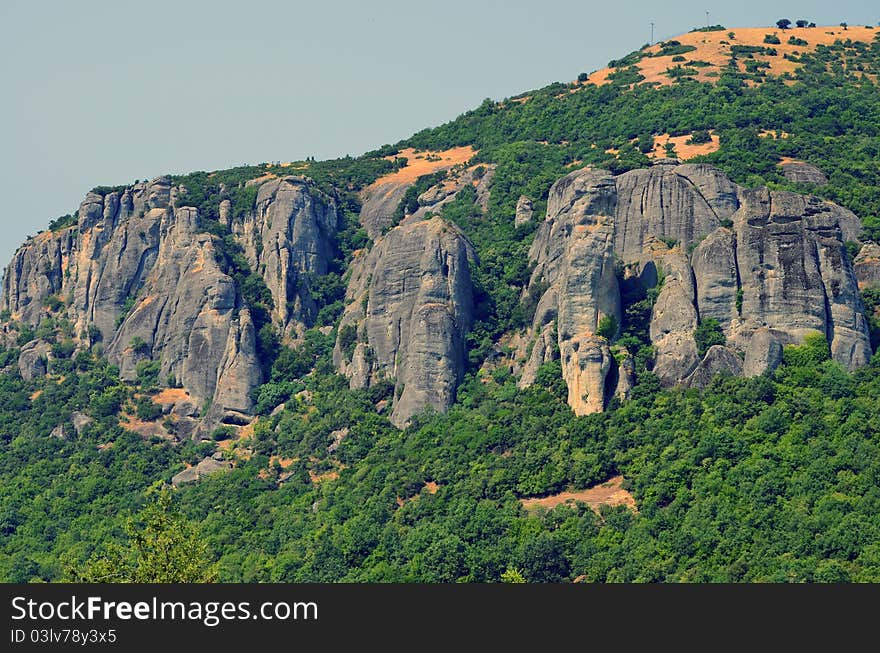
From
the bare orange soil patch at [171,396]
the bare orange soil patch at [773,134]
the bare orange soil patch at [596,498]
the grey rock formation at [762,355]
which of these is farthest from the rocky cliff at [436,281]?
the bare orange soil patch at [773,134]

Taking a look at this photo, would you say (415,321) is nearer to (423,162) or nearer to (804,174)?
(804,174)

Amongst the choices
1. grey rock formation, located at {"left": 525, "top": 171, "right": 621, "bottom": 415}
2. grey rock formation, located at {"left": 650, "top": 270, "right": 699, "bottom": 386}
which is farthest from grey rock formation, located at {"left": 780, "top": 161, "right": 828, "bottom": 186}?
grey rock formation, located at {"left": 650, "top": 270, "right": 699, "bottom": 386}

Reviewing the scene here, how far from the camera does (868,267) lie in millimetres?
108812

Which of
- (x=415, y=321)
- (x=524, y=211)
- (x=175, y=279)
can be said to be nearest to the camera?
(x=415, y=321)

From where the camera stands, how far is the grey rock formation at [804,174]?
121625 millimetres

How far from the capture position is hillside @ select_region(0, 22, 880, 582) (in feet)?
306

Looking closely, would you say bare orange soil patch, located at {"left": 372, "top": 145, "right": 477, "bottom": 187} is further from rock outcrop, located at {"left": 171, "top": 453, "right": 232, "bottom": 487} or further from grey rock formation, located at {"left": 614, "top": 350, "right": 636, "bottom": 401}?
grey rock formation, located at {"left": 614, "top": 350, "right": 636, "bottom": 401}

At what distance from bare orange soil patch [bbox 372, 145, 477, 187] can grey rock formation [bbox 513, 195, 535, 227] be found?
722 inches

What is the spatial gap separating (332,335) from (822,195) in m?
36.4

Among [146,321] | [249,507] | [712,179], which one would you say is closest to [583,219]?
[712,179]

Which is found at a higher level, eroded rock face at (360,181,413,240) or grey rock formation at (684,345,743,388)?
eroded rock face at (360,181,413,240)

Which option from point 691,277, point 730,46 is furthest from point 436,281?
point 730,46

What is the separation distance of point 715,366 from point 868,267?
14.6 meters

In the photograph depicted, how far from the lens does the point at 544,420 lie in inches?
4085
